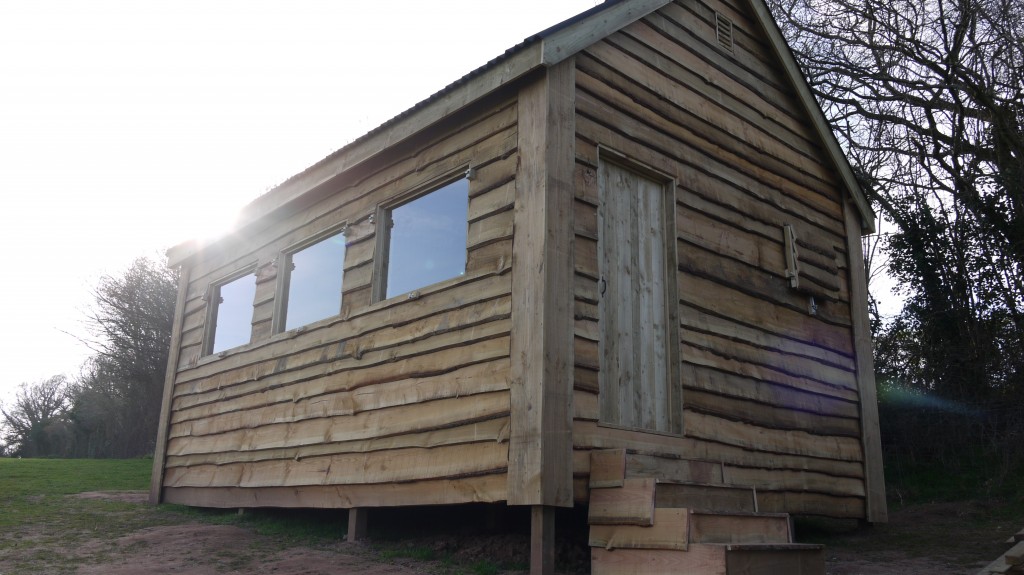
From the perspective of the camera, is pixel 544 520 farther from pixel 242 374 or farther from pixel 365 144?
pixel 242 374

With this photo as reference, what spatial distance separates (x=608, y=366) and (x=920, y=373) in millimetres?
8128

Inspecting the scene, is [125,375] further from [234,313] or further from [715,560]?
[715,560]

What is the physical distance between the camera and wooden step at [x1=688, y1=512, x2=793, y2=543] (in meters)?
4.65

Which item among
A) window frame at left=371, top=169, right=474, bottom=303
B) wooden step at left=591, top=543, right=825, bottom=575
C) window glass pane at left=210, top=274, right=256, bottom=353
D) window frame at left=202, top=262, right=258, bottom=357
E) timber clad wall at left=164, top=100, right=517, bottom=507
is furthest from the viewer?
window frame at left=202, top=262, right=258, bottom=357

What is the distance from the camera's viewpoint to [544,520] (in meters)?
5.20

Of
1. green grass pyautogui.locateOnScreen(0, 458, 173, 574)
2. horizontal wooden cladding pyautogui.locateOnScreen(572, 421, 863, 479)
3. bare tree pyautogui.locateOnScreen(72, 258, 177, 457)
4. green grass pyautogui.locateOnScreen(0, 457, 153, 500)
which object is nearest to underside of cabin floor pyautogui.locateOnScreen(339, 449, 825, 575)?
horizontal wooden cladding pyautogui.locateOnScreen(572, 421, 863, 479)

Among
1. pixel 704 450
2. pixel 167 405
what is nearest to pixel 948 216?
pixel 704 450

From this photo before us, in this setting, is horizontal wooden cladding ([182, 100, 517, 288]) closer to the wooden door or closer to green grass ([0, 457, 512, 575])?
the wooden door

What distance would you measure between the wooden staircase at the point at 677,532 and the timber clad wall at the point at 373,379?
2.39 ft

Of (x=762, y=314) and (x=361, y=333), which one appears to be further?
(x=762, y=314)

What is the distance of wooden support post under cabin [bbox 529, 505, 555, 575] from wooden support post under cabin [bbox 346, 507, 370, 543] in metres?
2.28

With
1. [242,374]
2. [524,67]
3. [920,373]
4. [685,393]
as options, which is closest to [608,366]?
[685,393]

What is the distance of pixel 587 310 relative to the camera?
5801 mm

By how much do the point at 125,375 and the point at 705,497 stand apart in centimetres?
2331
